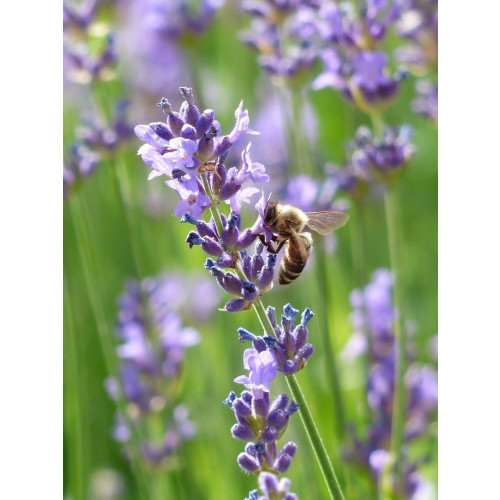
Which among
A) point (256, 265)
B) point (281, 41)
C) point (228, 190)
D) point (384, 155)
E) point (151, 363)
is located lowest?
point (151, 363)

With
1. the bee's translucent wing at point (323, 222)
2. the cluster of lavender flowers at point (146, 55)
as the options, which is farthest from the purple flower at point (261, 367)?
the cluster of lavender flowers at point (146, 55)

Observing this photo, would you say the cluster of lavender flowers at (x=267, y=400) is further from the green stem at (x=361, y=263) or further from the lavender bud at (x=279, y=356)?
the green stem at (x=361, y=263)

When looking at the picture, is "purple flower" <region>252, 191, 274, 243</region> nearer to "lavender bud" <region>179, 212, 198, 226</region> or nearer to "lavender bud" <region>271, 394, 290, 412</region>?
"lavender bud" <region>179, 212, 198, 226</region>

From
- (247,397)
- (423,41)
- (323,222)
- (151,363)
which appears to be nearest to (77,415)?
(151,363)

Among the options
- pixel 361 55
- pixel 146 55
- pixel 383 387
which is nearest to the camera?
pixel 361 55

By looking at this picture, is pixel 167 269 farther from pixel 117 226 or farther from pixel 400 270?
pixel 400 270

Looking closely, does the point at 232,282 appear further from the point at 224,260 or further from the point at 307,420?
the point at 307,420

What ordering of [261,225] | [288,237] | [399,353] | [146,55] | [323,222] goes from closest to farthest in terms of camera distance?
1. [261,225]
2. [288,237]
3. [323,222]
4. [399,353]
5. [146,55]
